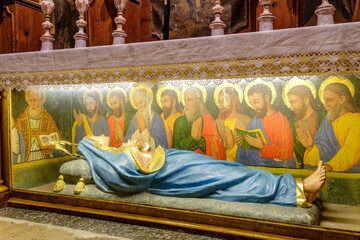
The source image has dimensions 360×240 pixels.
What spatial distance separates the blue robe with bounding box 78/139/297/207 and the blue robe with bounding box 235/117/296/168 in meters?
0.13

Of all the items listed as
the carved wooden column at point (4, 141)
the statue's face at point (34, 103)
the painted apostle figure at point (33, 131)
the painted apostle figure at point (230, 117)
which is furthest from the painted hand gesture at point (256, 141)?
the carved wooden column at point (4, 141)

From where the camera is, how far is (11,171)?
338 centimetres

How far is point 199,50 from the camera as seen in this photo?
250cm

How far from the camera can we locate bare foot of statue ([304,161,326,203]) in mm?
2357

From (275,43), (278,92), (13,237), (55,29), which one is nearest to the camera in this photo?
(275,43)

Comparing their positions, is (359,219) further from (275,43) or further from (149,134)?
(149,134)

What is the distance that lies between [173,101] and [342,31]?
1594mm

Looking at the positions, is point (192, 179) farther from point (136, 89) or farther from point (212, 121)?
point (136, 89)

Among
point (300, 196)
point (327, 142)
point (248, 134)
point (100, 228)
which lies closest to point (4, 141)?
point (100, 228)

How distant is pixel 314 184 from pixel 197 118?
1229 mm

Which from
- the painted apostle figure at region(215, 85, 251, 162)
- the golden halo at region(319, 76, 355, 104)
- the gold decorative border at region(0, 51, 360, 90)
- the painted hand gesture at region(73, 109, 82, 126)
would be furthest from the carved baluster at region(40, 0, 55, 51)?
the golden halo at region(319, 76, 355, 104)

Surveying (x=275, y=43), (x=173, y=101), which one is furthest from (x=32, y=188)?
(x=275, y=43)

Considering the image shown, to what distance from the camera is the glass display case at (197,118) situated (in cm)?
234

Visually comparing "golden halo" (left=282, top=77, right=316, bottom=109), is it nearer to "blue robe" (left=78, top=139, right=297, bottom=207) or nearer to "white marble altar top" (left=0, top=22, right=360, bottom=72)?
"white marble altar top" (left=0, top=22, right=360, bottom=72)
